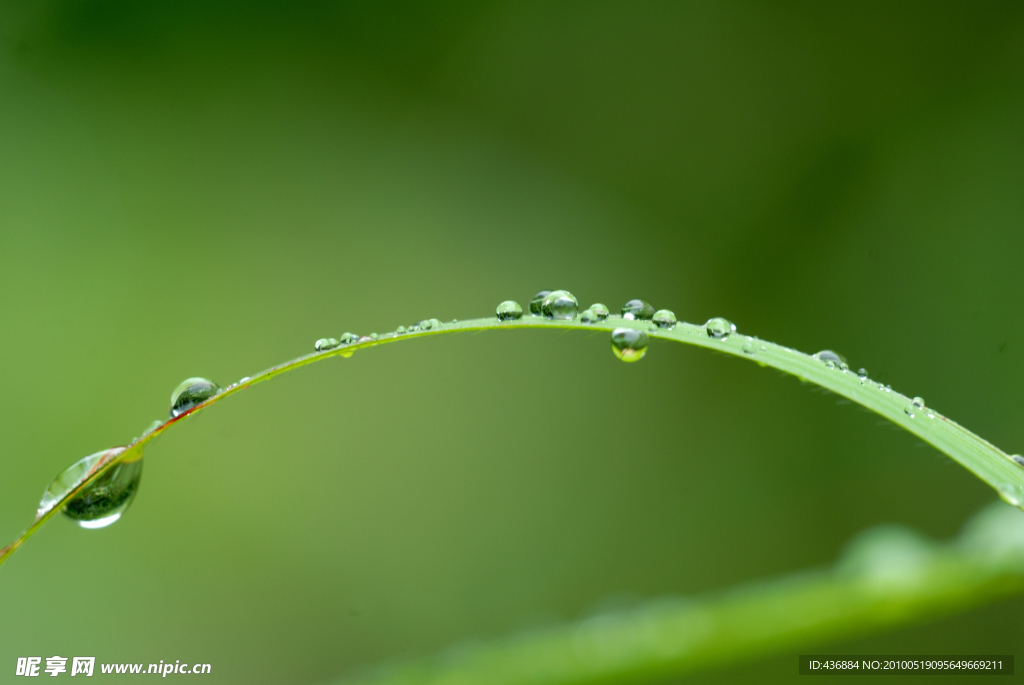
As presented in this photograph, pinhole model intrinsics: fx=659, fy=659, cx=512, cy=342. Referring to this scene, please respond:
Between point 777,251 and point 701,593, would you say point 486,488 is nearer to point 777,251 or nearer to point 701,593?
point 701,593

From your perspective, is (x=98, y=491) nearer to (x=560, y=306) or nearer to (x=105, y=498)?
(x=105, y=498)

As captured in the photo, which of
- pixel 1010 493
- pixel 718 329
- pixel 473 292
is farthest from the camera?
pixel 473 292

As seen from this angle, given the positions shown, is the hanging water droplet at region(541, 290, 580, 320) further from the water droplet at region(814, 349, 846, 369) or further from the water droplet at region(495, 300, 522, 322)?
the water droplet at region(814, 349, 846, 369)

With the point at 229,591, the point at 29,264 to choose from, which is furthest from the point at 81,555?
the point at 29,264

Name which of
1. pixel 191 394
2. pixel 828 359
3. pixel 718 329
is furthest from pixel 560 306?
pixel 191 394

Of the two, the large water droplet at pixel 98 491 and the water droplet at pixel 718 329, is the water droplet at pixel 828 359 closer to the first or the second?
the water droplet at pixel 718 329
